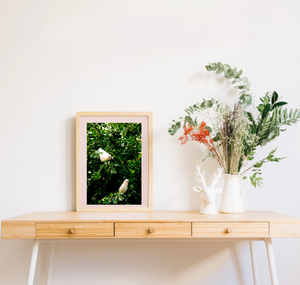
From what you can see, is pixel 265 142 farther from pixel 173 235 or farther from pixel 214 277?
pixel 214 277

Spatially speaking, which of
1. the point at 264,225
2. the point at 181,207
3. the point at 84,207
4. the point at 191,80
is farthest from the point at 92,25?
the point at 264,225

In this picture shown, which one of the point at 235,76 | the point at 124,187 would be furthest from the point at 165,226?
the point at 235,76

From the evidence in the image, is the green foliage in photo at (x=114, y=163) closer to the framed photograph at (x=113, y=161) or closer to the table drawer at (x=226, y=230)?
the framed photograph at (x=113, y=161)

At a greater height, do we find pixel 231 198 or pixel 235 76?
pixel 235 76

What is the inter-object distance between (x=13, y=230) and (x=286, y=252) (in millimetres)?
1798

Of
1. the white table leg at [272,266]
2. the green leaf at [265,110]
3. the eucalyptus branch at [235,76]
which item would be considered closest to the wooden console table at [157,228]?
the white table leg at [272,266]

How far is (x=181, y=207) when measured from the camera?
6.97 feet

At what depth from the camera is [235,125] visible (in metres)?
1.92

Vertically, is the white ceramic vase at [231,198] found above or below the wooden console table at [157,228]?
above

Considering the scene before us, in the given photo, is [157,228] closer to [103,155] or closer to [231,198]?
[231,198]

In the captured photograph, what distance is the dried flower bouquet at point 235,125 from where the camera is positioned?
1941 millimetres

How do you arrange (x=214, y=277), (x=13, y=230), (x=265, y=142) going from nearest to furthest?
(x=13, y=230), (x=265, y=142), (x=214, y=277)

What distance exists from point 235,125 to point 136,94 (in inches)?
28.2

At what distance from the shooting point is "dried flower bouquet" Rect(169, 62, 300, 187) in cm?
194
